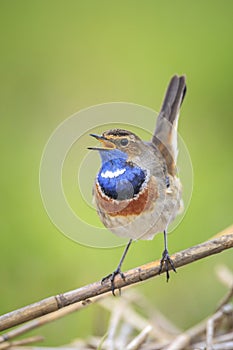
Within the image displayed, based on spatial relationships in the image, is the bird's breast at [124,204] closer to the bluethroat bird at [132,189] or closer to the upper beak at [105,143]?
the bluethroat bird at [132,189]

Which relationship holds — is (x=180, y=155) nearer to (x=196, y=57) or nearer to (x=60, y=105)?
(x=60, y=105)

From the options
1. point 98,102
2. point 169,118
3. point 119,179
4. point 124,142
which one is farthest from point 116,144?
point 98,102

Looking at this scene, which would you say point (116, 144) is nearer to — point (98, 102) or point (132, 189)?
point (132, 189)

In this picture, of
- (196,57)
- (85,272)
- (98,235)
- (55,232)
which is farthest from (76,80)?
(98,235)

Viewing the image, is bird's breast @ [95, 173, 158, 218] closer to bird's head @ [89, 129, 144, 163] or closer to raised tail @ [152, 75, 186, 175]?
bird's head @ [89, 129, 144, 163]

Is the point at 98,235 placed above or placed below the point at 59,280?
below

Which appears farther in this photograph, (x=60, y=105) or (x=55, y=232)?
(x=60, y=105)

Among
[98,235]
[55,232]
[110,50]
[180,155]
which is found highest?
[110,50]
